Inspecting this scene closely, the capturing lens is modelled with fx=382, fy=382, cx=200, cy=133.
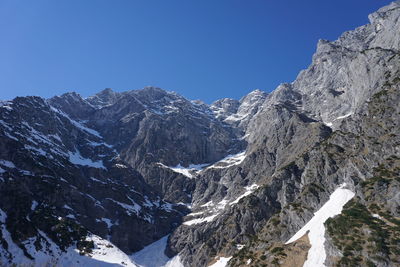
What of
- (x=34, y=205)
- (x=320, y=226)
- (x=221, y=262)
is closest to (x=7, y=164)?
(x=34, y=205)

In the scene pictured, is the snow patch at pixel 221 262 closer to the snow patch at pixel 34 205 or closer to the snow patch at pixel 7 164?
the snow patch at pixel 34 205

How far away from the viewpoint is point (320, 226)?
13200 cm

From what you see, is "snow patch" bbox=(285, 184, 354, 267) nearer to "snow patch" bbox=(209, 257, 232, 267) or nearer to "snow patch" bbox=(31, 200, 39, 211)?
"snow patch" bbox=(209, 257, 232, 267)

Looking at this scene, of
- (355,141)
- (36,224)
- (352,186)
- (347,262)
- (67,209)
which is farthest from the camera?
(67,209)

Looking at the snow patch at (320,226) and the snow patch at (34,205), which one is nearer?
the snow patch at (320,226)

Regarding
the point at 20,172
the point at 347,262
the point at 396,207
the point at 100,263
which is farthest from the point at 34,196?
the point at 396,207

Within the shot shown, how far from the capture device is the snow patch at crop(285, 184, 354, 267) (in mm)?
116500

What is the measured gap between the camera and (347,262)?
108 meters

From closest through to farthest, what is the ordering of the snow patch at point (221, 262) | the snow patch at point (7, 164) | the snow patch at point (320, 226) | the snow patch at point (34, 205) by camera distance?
the snow patch at point (320, 226) < the snow patch at point (221, 262) < the snow patch at point (34, 205) < the snow patch at point (7, 164)

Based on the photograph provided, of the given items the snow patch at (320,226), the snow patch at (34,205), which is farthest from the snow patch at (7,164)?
the snow patch at (320,226)

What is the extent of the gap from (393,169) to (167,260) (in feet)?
389

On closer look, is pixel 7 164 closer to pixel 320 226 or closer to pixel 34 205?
pixel 34 205

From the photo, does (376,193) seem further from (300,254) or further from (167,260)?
(167,260)

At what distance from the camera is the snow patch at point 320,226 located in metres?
116
